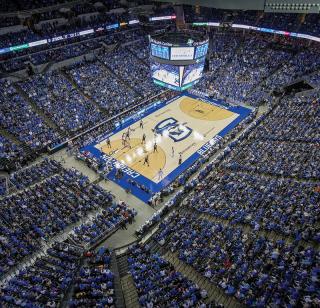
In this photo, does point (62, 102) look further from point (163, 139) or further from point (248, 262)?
point (248, 262)

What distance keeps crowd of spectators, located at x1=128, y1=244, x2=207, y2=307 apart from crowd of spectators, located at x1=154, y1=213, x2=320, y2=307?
127cm

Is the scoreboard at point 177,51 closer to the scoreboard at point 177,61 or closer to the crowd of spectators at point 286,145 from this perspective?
the scoreboard at point 177,61

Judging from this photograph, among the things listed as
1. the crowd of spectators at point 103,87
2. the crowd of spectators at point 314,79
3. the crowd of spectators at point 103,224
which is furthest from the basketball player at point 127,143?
the crowd of spectators at point 314,79

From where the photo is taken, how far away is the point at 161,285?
1595 cm

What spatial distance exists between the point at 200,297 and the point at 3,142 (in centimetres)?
2393

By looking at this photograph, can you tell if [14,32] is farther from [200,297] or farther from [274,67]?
[200,297]

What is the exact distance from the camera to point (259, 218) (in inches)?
760

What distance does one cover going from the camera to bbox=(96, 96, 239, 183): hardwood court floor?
30359 millimetres

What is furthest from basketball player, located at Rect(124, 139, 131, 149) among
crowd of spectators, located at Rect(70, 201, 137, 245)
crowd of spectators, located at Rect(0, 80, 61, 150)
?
crowd of spectators, located at Rect(70, 201, 137, 245)

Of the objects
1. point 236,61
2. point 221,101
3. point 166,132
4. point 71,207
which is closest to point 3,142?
point 71,207

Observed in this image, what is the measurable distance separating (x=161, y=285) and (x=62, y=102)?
27.0 m

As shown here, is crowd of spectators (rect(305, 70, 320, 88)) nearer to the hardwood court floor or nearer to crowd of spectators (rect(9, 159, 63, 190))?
the hardwood court floor

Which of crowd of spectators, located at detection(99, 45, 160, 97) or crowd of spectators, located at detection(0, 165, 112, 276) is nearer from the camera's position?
crowd of spectators, located at detection(0, 165, 112, 276)

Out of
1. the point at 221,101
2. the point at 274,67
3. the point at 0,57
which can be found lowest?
the point at 221,101
